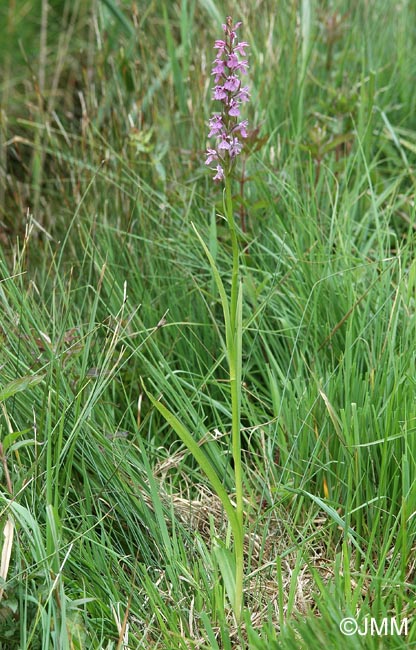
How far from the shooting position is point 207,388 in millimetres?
2127

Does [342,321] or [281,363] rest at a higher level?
[342,321]

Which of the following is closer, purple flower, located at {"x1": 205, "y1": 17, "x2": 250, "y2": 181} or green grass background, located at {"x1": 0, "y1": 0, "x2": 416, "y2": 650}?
purple flower, located at {"x1": 205, "y1": 17, "x2": 250, "y2": 181}

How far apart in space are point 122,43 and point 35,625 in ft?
10.8

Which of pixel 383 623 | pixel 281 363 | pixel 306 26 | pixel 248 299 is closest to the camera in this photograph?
pixel 383 623

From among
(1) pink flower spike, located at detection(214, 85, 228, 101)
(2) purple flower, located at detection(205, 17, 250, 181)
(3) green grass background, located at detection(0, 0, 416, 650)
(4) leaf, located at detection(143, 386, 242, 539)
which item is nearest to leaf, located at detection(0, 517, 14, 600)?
(3) green grass background, located at detection(0, 0, 416, 650)

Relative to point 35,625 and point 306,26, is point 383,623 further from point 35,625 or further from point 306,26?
point 306,26

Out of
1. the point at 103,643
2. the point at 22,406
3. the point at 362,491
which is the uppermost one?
the point at 22,406

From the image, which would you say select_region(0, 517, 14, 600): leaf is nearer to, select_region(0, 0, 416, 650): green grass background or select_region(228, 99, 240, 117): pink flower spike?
select_region(0, 0, 416, 650): green grass background

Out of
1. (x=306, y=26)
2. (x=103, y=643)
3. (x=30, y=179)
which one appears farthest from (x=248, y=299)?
(x=30, y=179)

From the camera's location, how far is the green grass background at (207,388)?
1.54 meters

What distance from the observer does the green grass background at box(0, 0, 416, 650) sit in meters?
1.54

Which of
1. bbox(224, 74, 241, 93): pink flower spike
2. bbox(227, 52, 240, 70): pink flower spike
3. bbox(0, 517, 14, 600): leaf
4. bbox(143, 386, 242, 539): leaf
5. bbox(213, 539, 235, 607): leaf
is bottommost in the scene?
bbox(213, 539, 235, 607): leaf

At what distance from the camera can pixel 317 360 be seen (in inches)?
76.3

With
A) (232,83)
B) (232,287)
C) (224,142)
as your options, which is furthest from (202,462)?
(232,83)
